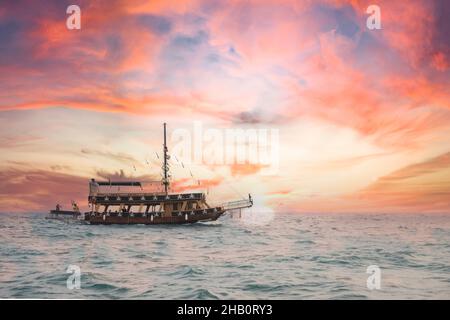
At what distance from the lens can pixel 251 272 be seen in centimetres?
1939

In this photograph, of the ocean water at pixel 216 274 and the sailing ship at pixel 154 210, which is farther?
the sailing ship at pixel 154 210

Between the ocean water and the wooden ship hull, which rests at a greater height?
the wooden ship hull

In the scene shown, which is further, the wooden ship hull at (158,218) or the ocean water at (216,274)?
the wooden ship hull at (158,218)

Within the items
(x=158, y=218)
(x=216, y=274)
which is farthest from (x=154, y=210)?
(x=216, y=274)

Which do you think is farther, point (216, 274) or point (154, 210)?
point (154, 210)

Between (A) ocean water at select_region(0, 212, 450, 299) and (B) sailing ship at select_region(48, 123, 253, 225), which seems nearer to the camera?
(A) ocean water at select_region(0, 212, 450, 299)

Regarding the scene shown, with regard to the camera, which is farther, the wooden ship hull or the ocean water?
the wooden ship hull

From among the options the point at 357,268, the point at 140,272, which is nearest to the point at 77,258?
the point at 140,272

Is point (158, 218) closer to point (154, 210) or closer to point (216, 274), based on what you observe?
point (154, 210)

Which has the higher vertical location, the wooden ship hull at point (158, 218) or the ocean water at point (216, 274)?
the wooden ship hull at point (158, 218)
